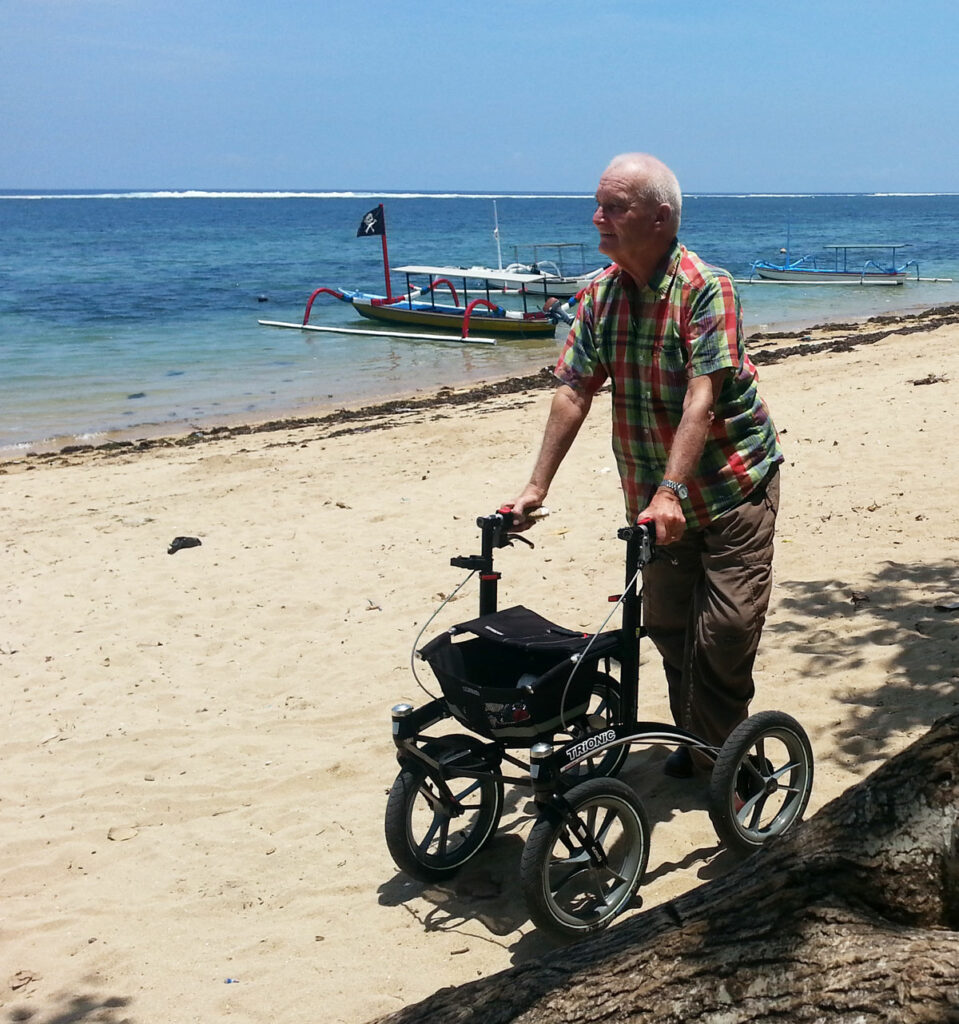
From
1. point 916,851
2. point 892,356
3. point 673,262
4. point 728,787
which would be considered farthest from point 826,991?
point 892,356

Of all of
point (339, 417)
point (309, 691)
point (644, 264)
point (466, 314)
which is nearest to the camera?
point (644, 264)

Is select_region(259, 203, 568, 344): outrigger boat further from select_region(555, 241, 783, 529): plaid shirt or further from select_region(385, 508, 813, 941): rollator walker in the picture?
select_region(385, 508, 813, 941): rollator walker

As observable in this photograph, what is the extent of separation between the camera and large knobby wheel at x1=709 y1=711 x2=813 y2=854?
3.35 m

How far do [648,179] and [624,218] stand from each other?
0.13m

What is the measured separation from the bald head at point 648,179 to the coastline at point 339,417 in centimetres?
1009

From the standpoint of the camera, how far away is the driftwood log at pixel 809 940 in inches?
67.4

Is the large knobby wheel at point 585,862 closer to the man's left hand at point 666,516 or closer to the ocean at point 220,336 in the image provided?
the man's left hand at point 666,516

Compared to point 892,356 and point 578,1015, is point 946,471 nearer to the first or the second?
point 578,1015

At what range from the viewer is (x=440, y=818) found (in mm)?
3623

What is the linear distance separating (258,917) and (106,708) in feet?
6.55

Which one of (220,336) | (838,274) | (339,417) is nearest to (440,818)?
(339,417)

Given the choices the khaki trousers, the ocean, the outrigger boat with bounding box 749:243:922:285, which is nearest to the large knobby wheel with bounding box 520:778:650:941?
the khaki trousers

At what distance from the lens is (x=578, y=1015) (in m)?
1.90

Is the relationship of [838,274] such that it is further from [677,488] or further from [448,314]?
[677,488]
